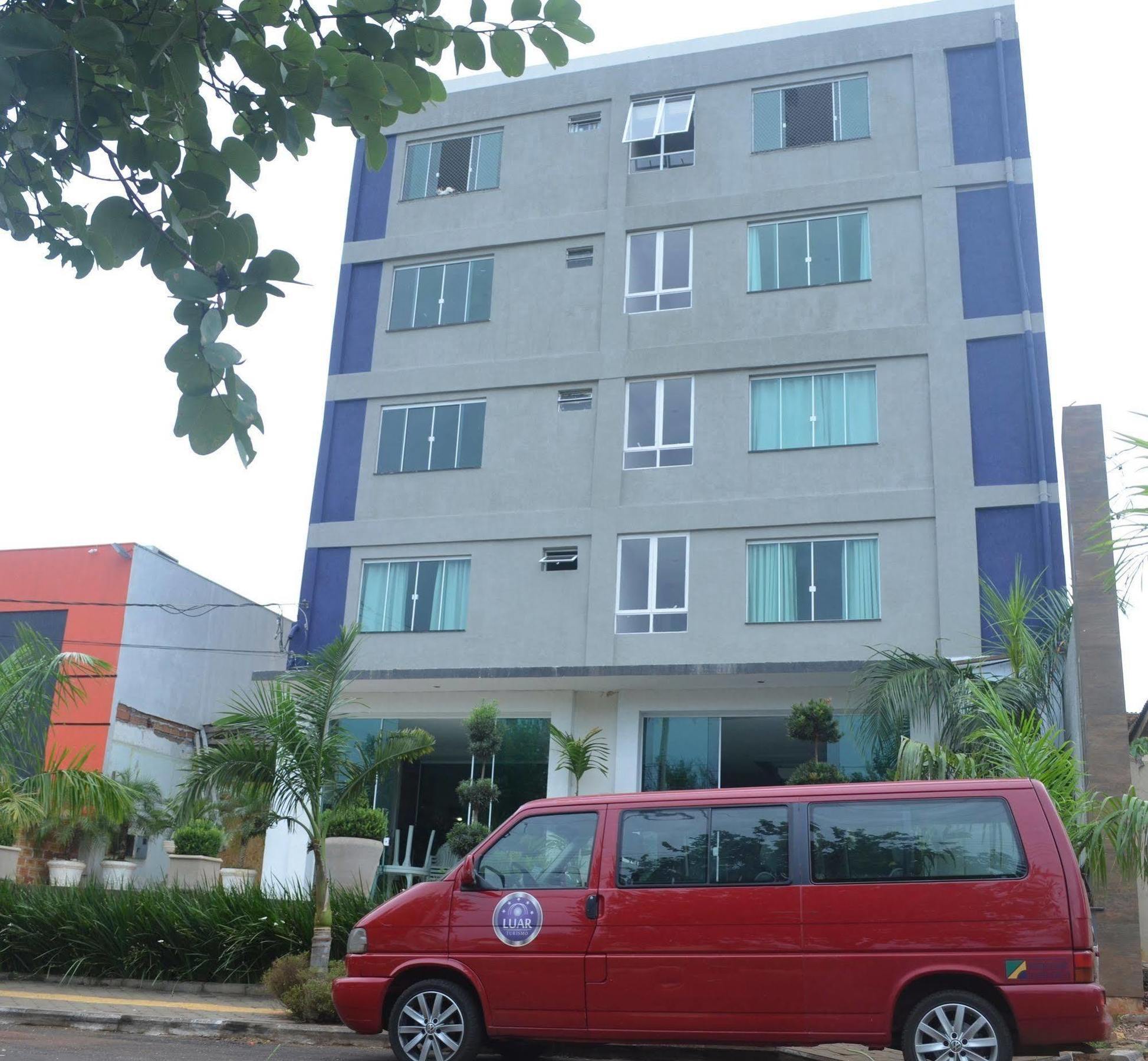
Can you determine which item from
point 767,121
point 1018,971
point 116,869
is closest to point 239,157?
point 1018,971

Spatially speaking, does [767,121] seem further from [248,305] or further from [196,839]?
[248,305]

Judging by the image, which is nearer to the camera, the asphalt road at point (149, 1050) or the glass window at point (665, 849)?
the glass window at point (665, 849)

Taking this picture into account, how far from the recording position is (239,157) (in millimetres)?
4004

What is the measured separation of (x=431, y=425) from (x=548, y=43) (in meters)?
19.8

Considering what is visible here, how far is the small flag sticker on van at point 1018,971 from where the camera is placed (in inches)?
323

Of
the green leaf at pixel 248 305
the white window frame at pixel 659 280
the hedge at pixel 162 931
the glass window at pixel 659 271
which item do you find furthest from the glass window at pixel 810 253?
the green leaf at pixel 248 305

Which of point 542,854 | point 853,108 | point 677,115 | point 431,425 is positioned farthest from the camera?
point 677,115

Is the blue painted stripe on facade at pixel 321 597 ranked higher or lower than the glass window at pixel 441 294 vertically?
lower

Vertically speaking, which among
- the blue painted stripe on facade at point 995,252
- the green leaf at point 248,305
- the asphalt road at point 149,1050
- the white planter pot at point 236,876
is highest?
the blue painted stripe on facade at point 995,252

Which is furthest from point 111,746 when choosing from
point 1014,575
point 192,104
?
point 192,104

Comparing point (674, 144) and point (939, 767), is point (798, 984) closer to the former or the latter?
point (939, 767)

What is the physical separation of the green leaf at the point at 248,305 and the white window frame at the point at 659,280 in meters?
19.6

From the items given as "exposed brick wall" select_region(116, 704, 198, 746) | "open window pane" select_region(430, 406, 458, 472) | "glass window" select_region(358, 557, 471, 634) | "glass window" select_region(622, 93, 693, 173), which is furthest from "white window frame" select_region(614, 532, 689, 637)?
"exposed brick wall" select_region(116, 704, 198, 746)

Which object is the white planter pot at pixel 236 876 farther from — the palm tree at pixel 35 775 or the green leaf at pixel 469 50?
the green leaf at pixel 469 50
